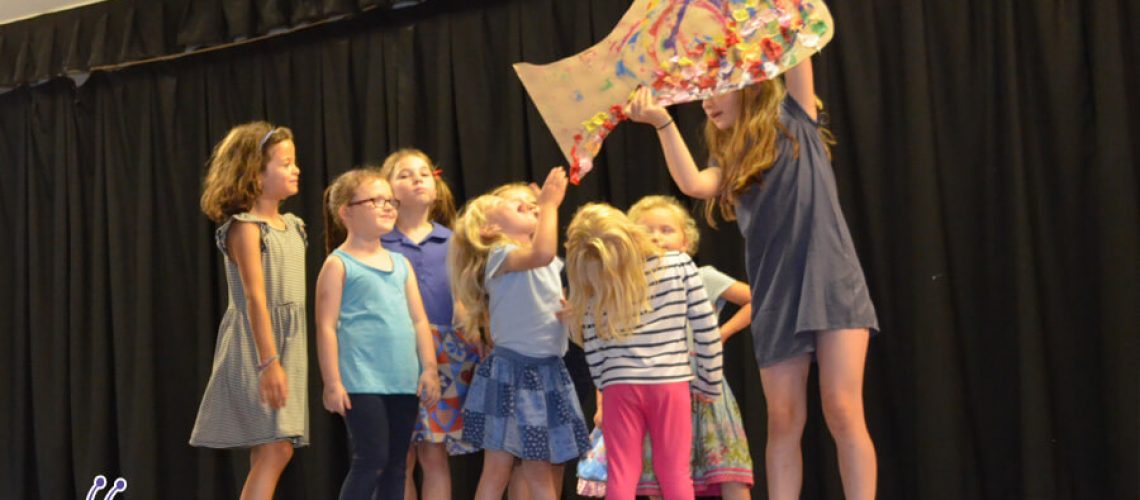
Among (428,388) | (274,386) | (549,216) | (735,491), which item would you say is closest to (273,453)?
(274,386)

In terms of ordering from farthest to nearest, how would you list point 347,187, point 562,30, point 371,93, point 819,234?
point 371,93, point 562,30, point 347,187, point 819,234

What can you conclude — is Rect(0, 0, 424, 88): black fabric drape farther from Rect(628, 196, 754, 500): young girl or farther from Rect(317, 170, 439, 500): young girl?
Rect(628, 196, 754, 500): young girl

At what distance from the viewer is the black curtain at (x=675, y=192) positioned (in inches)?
155

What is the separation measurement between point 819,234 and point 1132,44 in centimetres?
164

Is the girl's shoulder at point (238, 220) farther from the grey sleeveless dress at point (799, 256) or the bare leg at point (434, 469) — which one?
the grey sleeveless dress at point (799, 256)

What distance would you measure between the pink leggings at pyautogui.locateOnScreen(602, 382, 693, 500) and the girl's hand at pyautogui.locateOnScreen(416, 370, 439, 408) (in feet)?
2.03

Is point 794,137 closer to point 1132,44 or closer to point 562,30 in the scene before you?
point 1132,44

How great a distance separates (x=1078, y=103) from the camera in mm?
3934

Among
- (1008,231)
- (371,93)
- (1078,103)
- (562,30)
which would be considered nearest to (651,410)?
(1008,231)

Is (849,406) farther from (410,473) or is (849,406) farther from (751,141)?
(410,473)

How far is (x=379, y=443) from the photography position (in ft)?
11.8

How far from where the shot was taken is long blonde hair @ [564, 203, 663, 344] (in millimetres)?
3365

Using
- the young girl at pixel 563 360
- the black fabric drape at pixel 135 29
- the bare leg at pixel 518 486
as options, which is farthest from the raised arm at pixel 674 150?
the black fabric drape at pixel 135 29

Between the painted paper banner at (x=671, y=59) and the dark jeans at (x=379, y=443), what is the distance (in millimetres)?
1019
